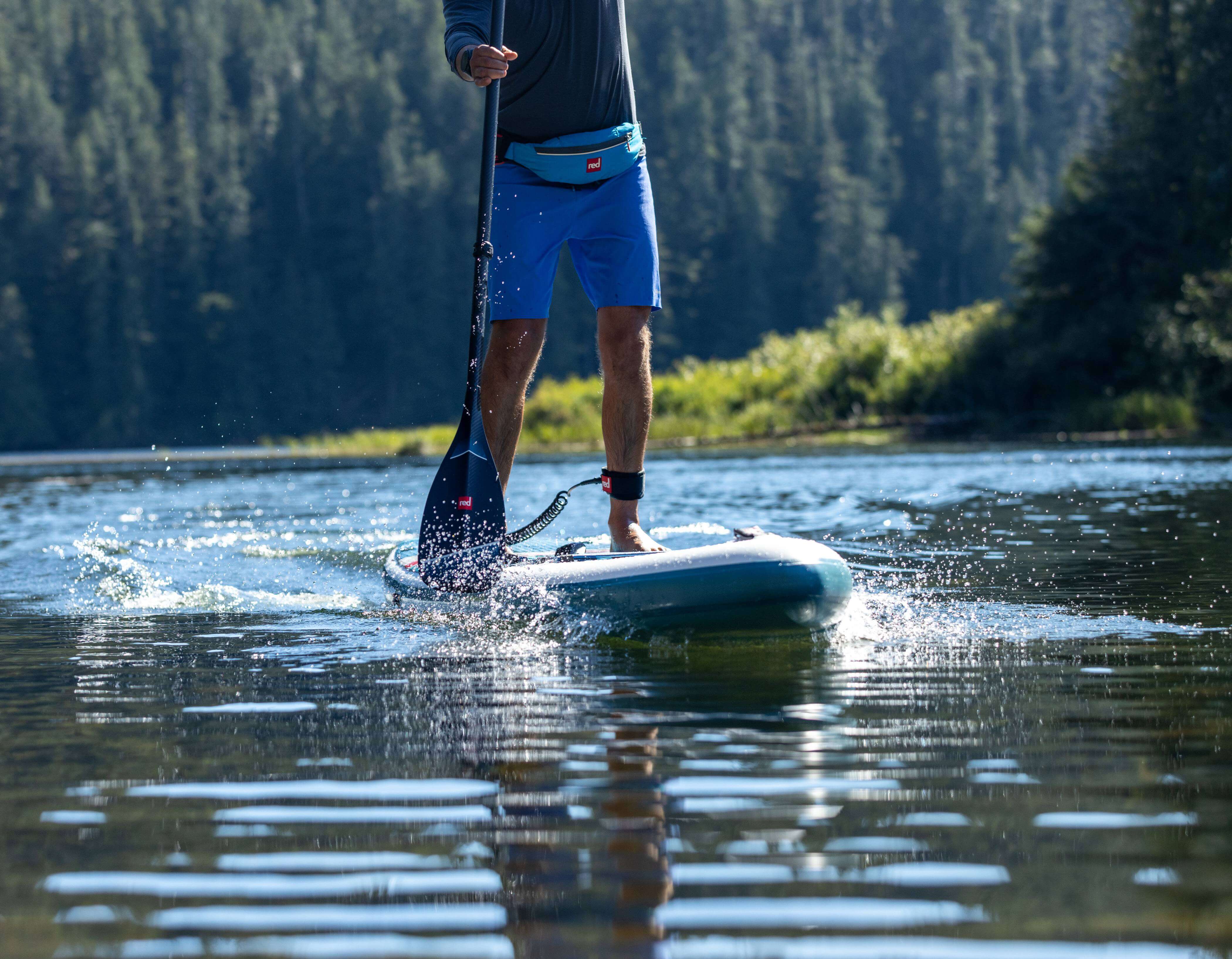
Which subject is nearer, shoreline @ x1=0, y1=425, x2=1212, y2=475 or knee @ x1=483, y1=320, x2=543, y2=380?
knee @ x1=483, y1=320, x2=543, y2=380

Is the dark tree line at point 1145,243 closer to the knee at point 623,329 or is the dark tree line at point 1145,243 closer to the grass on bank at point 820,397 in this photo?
the grass on bank at point 820,397

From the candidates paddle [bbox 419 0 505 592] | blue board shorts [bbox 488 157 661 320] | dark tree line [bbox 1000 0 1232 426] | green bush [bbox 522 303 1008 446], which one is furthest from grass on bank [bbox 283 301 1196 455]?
paddle [bbox 419 0 505 592]

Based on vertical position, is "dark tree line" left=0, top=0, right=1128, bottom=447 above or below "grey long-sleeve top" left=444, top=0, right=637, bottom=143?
above

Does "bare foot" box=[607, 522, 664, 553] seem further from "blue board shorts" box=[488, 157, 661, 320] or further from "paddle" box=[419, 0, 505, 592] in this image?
"blue board shorts" box=[488, 157, 661, 320]

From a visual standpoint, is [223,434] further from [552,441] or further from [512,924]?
[512,924]

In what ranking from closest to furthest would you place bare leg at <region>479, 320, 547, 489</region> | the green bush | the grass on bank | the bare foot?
1. the bare foot
2. bare leg at <region>479, 320, 547, 489</region>
3. the grass on bank
4. the green bush

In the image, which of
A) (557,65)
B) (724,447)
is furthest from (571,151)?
(724,447)

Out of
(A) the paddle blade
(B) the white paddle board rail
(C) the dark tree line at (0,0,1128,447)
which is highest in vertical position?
(C) the dark tree line at (0,0,1128,447)

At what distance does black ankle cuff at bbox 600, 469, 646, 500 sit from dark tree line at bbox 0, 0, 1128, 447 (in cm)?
5787

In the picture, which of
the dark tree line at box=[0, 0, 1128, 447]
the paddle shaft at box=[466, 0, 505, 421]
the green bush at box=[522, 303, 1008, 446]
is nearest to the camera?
the paddle shaft at box=[466, 0, 505, 421]

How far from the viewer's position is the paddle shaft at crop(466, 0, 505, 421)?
17.2 feet

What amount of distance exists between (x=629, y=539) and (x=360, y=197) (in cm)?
7665

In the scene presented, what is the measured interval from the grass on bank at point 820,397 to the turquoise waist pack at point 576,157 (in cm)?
1814

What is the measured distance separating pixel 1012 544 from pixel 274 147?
79.7 m
